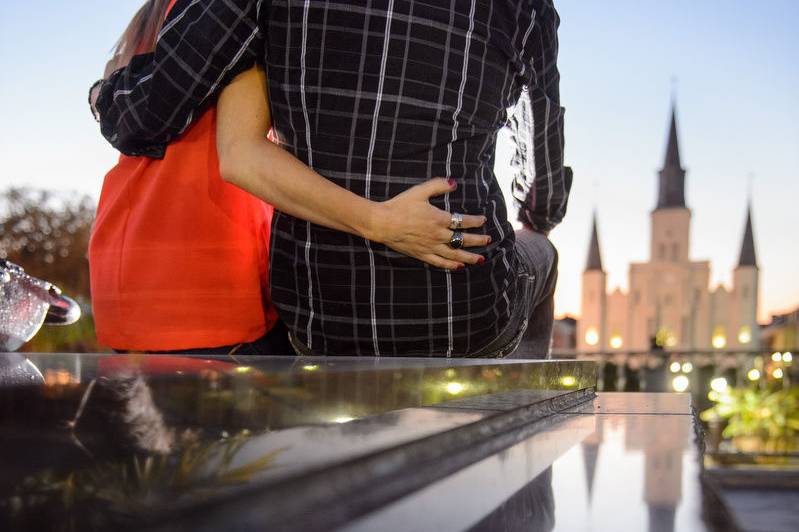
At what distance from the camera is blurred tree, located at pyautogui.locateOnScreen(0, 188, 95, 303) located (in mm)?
15421

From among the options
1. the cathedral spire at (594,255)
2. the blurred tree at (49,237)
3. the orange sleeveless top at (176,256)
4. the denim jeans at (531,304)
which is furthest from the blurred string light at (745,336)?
the orange sleeveless top at (176,256)

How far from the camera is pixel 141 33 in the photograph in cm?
→ 109

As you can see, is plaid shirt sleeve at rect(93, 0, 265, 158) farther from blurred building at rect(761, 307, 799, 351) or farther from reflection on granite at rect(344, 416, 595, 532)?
blurred building at rect(761, 307, 799, 351)

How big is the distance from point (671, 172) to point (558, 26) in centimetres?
4200

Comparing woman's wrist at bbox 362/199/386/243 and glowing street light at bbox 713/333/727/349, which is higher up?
woman's wrist at bbox 362/199/386/243

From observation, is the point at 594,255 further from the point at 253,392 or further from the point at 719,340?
the point at 253,392

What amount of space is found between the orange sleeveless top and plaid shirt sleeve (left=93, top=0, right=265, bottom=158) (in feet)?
0.15

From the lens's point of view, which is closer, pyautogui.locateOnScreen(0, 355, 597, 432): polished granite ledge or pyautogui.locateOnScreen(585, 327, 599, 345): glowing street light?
pyautogui.locateOnScreen(0, 355, 597, 432): polished granite ledge

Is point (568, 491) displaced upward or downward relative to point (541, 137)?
downward

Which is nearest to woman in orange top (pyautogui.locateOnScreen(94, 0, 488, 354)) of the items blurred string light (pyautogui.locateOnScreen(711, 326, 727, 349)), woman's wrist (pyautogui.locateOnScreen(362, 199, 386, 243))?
woman's wrist (pyautogui.locateOnScreen(362, 199, 386, 243))

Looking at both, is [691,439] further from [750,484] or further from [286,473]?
[286,473]

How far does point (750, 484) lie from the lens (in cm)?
33

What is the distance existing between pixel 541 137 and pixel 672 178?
4195 cm

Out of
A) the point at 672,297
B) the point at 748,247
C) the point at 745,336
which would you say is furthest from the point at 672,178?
the point at 745,336
